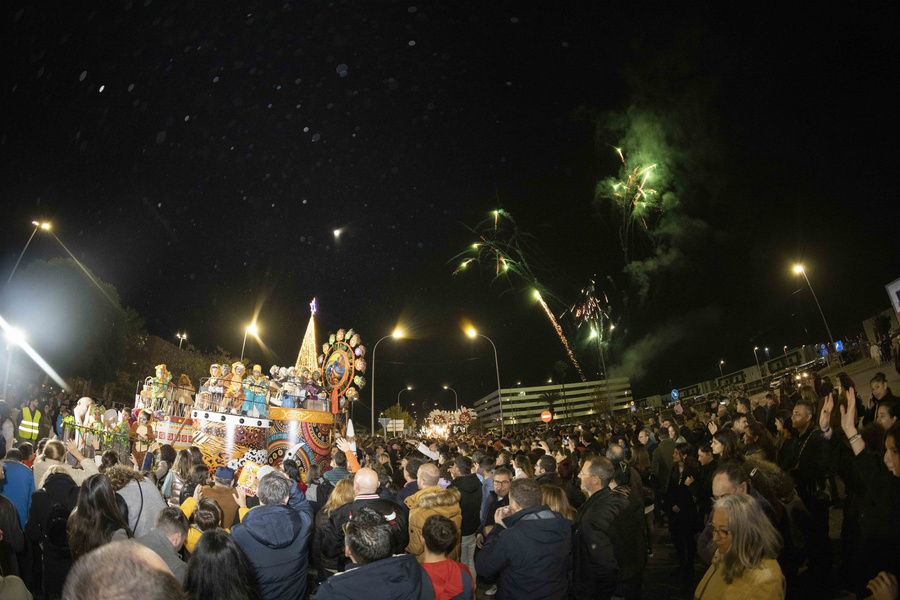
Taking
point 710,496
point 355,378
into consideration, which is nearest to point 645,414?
point 355,378

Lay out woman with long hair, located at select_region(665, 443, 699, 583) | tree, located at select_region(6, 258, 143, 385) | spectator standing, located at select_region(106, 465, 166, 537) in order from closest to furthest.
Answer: spectator standing, located at select_region(106, 465, 166, 537) → woman with long hair, located at select_region(665, 443, 699, 583) → tree, located at select_region(6, 258, 143, 385)

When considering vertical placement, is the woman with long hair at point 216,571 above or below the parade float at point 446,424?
below

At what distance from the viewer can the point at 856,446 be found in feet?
14.9

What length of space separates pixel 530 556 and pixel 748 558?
1.73 m

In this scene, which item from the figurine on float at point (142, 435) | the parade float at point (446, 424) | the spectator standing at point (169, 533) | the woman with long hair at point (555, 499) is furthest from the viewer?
the parade float at point (446, 424)

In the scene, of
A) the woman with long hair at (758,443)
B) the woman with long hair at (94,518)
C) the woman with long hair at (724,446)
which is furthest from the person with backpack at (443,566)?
the woman with long hair at (758,443)

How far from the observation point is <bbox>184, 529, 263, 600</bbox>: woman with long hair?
10.1 ft

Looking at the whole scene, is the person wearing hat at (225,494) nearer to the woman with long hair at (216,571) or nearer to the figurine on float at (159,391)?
the woman with long hair at (216,571)

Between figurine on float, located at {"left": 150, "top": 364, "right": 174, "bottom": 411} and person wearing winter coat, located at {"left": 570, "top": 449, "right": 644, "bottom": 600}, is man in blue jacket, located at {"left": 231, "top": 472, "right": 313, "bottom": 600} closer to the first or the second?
person wearing winter coat, located at {"left": 570, "top": 449, "right": 644, "bottom": 600}

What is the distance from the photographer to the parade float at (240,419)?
1653cm

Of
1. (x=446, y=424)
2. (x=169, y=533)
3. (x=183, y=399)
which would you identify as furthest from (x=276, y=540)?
(x=446, y=424)

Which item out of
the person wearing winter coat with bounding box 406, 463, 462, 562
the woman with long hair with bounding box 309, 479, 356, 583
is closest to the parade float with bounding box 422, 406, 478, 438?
the woman with long hair with bounding box 309, 479, 356, 583

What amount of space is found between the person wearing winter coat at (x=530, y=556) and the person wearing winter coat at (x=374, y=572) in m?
1.14

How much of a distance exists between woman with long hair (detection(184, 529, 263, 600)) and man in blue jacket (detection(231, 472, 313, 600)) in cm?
84
